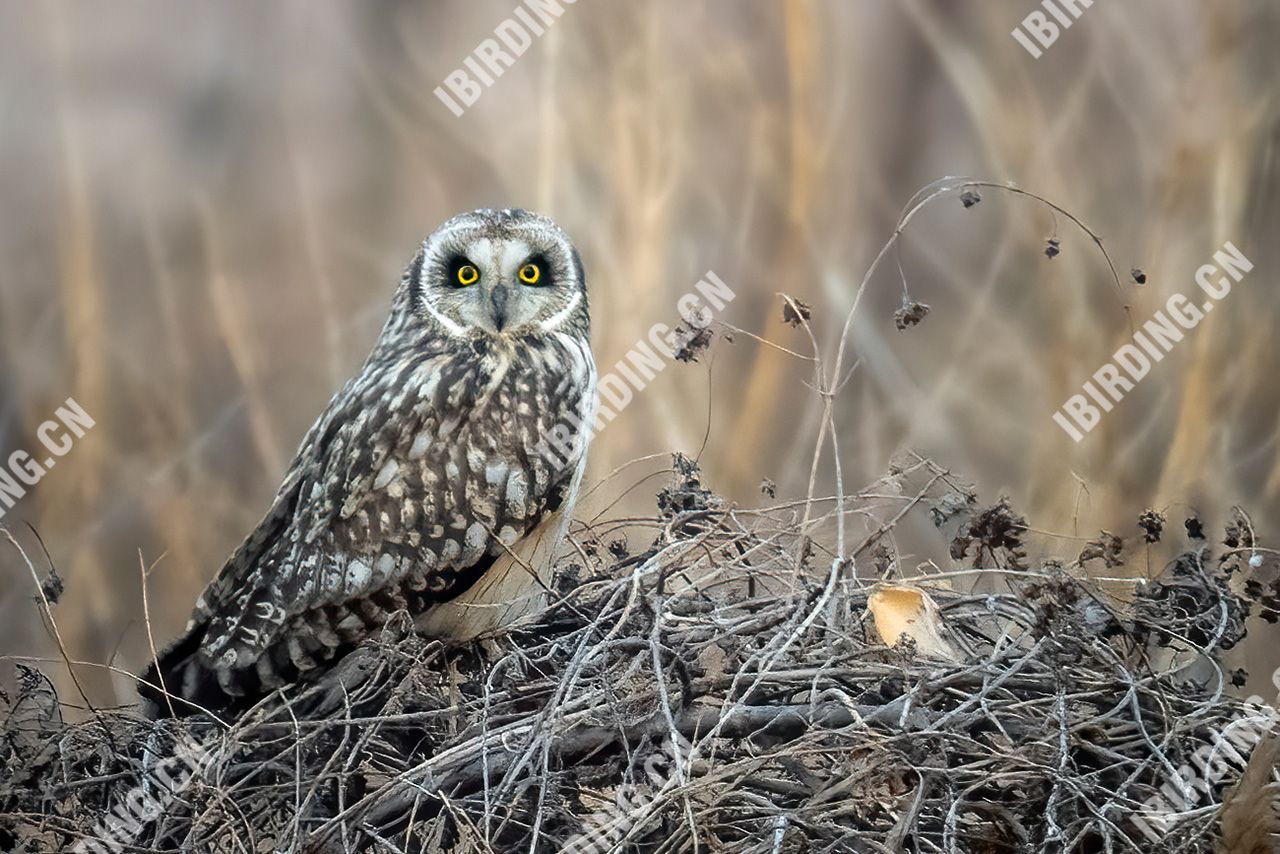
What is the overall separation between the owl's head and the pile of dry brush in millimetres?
440

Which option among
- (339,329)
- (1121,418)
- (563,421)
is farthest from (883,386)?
(339,329)

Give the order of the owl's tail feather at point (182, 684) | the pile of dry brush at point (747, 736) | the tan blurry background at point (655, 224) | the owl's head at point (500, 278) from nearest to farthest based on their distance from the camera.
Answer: the pile of dry brush at point (747, 736)
the owl's tail feather at point (182, 684)
the owl's head at point (500, 278)
the tan blurry background at point (655, 224)

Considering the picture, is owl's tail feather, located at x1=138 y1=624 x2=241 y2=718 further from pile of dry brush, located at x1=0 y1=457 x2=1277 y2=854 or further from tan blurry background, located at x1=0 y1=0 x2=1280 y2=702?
tan blurry background, located at x1=0 y1=0 x2=1280 y2=702

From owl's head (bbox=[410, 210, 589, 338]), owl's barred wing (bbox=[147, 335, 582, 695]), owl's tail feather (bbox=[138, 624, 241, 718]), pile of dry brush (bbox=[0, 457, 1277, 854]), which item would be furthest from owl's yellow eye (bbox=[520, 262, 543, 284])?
owl's tail feather (bbox=[138, 624, 241, 718])

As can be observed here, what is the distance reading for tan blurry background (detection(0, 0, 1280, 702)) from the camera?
2.24m

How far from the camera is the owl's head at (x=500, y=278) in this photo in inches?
68.8

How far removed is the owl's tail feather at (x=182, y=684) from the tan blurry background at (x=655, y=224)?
0.61 m

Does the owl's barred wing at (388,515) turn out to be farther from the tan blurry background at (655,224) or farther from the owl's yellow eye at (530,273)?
the tan blurry background at (655,224)

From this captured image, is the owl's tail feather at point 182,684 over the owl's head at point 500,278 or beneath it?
beneath

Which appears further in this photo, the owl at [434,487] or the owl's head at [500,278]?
the owl's head at [500,278]

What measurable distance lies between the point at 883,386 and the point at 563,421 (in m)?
0.91

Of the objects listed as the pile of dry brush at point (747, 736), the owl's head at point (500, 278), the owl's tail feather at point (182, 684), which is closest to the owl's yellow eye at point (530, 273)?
the owl's head at point (500, 278)

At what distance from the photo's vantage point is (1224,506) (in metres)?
2.31

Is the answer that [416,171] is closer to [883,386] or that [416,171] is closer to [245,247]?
[245,247]
